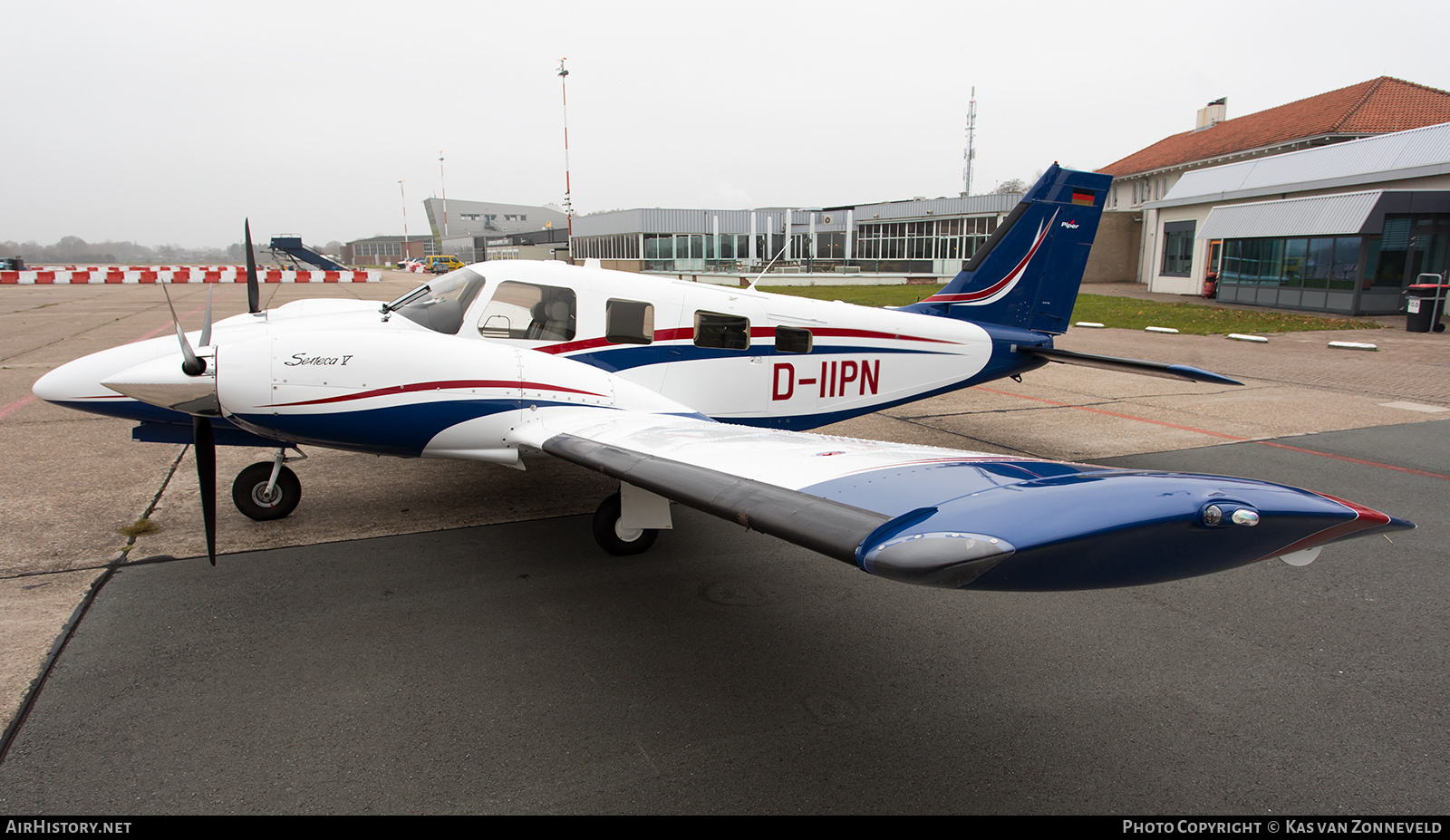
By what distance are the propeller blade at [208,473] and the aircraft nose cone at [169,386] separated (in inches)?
5.1

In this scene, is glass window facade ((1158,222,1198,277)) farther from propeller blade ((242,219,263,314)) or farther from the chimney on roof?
propeller blade ((242,219,263,314))

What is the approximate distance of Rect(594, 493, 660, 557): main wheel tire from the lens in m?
5.81

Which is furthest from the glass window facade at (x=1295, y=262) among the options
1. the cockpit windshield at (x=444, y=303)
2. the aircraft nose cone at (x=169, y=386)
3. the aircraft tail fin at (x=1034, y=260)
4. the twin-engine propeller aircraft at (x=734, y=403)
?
the aircraft nose cone at (x=169, y=386)

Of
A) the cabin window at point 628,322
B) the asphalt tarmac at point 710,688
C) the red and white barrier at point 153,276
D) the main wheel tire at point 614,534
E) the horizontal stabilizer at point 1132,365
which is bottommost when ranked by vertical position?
the asphalt tarmac at point 710,688

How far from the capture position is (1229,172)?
3397 centimetres

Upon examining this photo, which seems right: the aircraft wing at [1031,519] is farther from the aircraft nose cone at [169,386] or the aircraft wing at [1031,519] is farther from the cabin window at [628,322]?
the aircraft nose cone at [169,386]

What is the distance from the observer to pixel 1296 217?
1064 inches

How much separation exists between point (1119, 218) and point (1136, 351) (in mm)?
35219

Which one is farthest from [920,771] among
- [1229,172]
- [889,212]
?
[889,212]

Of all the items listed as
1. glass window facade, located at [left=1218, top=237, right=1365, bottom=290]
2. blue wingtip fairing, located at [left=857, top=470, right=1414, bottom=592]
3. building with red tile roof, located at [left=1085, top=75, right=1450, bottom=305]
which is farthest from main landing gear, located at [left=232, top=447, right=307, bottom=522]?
building with red tile roof, located at [left=1085, top=75, right=1450, bottom=305]

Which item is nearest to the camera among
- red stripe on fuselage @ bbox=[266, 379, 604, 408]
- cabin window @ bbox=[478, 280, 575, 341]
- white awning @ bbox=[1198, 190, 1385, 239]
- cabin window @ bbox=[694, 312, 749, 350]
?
red stripe on fuselage @ bbox=[266, 379, 604, 408]

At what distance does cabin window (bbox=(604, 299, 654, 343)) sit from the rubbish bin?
82.3 ft

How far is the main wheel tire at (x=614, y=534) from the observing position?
19.1ft

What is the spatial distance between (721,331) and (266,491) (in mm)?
4235
